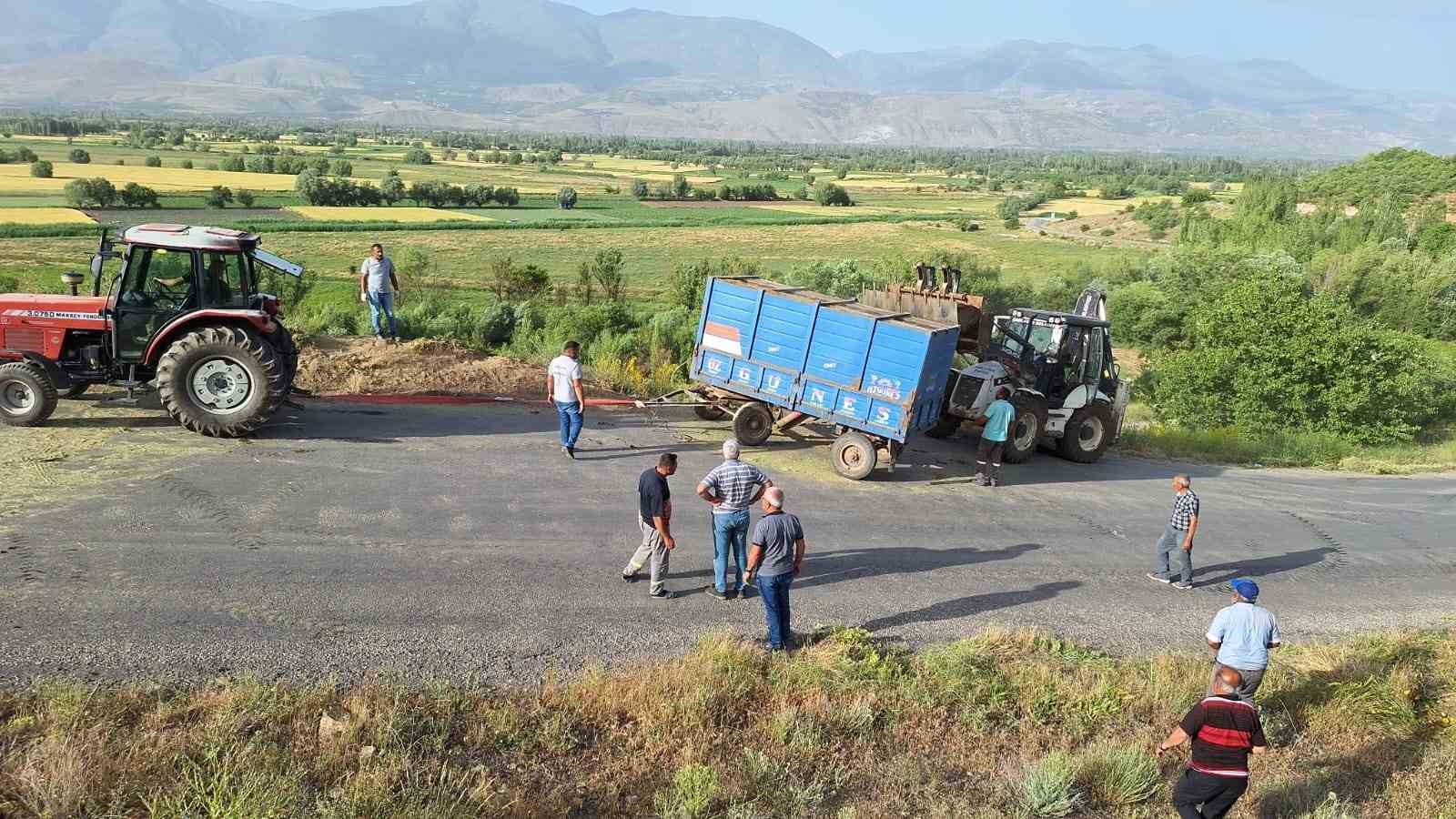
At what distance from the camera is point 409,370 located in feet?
54.6

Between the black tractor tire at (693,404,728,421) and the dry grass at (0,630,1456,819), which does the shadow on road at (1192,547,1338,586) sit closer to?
the dry grass at (0,630,1456,819)

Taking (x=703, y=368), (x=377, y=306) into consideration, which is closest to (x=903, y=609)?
(x=703, y=368)

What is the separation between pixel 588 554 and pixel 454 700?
3.23 m

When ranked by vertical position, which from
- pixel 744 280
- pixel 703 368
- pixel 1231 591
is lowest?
pixel 1231 591

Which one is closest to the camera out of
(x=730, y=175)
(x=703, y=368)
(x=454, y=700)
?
(x=454, y=700)

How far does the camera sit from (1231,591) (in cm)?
1153

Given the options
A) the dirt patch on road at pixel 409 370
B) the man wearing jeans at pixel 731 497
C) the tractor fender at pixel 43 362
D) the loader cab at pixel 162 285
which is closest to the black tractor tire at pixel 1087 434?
the dirt patch on road at pixel 409 370

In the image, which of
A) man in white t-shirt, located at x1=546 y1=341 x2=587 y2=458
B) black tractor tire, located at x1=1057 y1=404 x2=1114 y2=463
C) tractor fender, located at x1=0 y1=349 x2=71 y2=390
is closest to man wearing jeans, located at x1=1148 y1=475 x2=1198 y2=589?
black tractor tire, located at x1=1057 y1=404 x2=1114 y2=463

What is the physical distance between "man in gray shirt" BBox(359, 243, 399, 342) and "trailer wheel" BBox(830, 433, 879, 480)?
8.27 metres

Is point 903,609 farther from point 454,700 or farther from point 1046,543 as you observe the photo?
point 454,700

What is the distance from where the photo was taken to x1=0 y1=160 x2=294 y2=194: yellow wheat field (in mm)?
71438

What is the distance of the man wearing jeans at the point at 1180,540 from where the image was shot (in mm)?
11031

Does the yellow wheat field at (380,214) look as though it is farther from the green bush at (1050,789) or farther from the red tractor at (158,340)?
the green bush at (1050,789)

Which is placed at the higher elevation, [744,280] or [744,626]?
[744,280]
